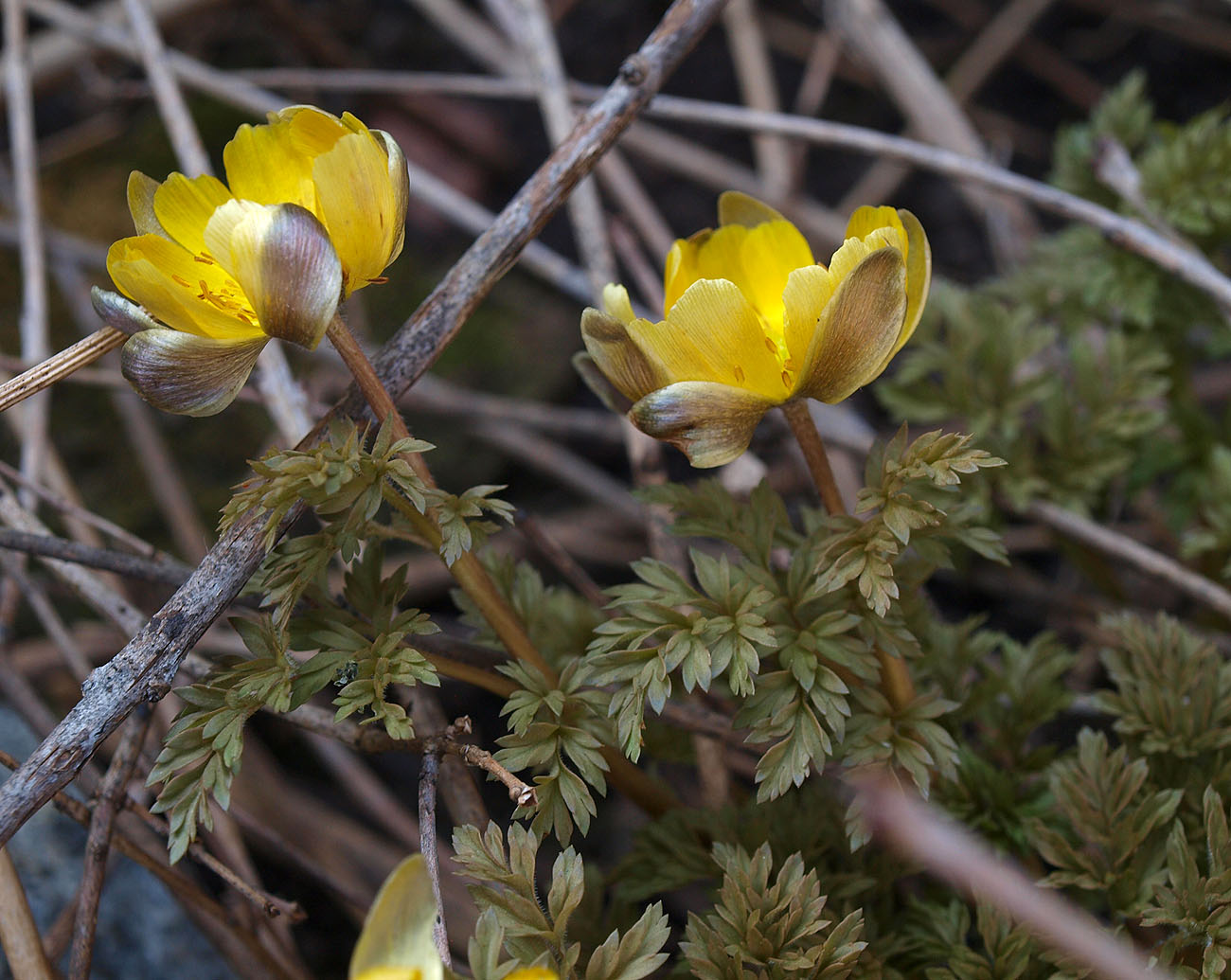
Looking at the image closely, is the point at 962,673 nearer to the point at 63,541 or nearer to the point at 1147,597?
the point at 1147,597

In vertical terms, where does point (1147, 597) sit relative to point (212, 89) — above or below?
below

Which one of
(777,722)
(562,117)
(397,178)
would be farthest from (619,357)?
(562,117)

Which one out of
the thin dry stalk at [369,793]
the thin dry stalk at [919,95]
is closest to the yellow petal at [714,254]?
the thin dry stalk at [369,793]

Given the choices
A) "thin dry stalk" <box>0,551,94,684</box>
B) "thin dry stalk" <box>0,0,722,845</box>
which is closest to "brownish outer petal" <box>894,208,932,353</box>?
"thin dry stalk" <box>0,0,722,845</box>

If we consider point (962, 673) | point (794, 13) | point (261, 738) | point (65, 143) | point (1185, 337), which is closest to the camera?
point (962, 673)

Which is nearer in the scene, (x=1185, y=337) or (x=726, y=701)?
(x=726, y=701)

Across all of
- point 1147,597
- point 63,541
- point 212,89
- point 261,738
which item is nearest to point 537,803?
point 63,541

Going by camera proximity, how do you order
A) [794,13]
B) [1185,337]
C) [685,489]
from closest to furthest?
1. [685,489]
2. [1185,337]
3. [794,13]

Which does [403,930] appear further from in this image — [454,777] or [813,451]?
[813,451]

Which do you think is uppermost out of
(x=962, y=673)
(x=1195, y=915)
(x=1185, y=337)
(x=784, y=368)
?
(x=784, y=368)
